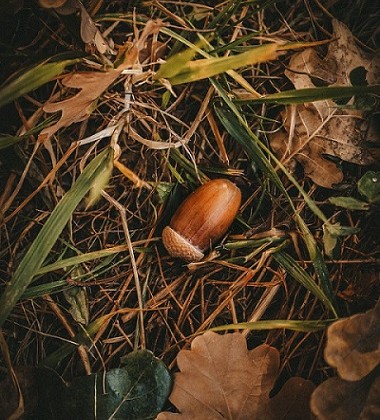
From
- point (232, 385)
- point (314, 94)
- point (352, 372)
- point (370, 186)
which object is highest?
point (314, 94)

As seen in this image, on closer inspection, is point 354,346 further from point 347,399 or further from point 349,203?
point 349,203

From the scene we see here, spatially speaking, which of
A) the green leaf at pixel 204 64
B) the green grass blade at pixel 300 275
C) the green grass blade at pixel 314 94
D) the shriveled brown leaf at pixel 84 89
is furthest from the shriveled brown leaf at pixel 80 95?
the green grass blade at pixel 300 275

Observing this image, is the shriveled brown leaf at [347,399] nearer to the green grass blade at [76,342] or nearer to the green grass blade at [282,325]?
the green grass blade at [282,325]

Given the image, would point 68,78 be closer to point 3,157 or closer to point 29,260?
point 3,157

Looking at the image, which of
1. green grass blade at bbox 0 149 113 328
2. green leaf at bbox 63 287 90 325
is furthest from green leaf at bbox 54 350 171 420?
green grass blade at bbox 0 149 113 328

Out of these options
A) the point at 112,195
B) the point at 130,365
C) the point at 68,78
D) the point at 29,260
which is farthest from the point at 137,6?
the point at 130,365

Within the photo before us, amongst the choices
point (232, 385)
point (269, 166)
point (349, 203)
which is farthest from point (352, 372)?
point (269, 166)
